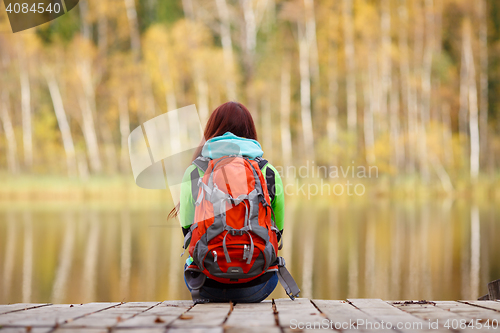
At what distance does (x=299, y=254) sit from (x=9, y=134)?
16892 mm

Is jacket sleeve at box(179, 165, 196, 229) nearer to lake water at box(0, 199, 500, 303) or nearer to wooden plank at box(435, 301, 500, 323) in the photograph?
wooden plank at box(435, 301, 500, 323)

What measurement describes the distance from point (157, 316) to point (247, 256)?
471mm

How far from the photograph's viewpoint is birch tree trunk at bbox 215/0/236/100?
66.3ft

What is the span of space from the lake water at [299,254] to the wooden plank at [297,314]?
9.21ft

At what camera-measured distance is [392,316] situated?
2.04 m

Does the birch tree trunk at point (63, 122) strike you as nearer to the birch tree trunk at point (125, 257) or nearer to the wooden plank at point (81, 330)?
the birch tree trunk at point (125, 257)

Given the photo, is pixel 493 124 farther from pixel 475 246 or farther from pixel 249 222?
pixel 249 222

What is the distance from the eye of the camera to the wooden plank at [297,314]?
1.88m

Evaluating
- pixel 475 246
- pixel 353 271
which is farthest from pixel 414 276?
pixel 475 246

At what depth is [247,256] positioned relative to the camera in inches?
90.0

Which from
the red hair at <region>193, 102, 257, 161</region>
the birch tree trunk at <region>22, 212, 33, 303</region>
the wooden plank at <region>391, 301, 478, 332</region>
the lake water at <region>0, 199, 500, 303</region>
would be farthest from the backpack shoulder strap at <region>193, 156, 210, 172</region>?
the birch tree trunk at <region>22, 212, 33, 303</region>

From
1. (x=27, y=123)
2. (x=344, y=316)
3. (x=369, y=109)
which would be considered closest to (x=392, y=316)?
(x=344, y=316)

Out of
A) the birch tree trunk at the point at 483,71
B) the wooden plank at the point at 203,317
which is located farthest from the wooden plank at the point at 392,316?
the birch tree trunk at the point at 483,71

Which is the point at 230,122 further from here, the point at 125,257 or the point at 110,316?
the point at 125,257
